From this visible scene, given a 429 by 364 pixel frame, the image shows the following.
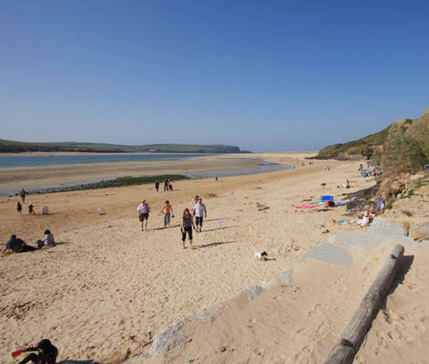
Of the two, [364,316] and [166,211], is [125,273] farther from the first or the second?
[364,316]

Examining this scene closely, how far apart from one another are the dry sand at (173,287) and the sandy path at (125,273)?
3 cm

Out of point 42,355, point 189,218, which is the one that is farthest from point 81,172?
point 42,355

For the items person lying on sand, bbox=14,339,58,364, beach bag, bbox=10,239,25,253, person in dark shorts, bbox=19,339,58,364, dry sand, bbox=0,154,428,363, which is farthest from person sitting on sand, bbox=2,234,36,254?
person in dark shorts, bbox=19,339,58,364

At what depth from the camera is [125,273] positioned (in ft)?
29.4

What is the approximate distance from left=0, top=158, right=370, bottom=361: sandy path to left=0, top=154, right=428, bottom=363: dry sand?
34 millimetres

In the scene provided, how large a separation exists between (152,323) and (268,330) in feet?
9.04

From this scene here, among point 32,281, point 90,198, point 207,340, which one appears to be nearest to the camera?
point 207,340

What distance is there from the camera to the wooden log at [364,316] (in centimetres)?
360

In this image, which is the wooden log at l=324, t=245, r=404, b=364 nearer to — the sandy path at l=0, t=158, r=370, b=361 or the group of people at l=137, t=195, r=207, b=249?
the sandy path at l=0, t=158, r=370, b=361

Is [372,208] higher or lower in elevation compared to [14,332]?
higher

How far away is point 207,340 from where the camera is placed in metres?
4.43

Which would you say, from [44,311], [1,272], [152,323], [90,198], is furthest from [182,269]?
[90,198]

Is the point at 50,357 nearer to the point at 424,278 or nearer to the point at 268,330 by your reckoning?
the point at 268,330

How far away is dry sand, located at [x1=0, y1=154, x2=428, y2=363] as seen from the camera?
4.38 m
